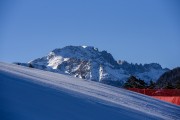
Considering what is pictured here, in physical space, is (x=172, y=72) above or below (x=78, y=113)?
above

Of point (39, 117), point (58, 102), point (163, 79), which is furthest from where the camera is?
point (163, 79)

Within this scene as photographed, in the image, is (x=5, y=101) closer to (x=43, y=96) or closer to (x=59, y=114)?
(x=59, y=114)

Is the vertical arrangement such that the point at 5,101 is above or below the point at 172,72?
below

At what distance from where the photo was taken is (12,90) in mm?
5582

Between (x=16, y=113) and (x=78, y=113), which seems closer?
(x=16, y=113)

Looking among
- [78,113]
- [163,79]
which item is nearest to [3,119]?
[78,113]

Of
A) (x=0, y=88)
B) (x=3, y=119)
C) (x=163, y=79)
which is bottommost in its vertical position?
(x=3, y=119)

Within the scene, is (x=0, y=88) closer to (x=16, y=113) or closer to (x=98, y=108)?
(x=16, y=113)

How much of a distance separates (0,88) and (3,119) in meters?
1.21

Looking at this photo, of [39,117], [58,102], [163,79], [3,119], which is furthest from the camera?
[163,79]

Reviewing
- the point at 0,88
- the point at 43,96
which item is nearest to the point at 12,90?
the point at 0,88

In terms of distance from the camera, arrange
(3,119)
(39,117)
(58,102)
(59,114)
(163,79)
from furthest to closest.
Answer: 1. (163,79)
2. (58,102)
3. (59,114)
4. (39,117)
5. (3,119)

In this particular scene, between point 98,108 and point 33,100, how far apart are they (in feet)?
5.80

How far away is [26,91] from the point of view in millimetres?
5934
